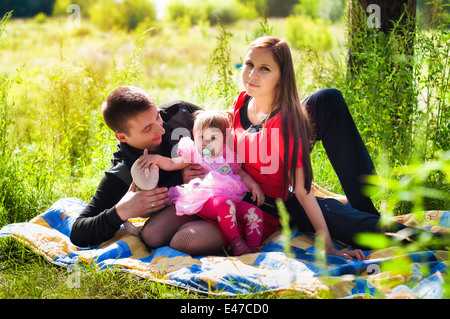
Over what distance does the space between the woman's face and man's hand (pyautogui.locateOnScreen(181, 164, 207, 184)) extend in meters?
0.54

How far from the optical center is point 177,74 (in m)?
13.2

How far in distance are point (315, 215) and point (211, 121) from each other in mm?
785

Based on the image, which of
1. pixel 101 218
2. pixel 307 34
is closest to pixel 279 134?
pixel 101 218

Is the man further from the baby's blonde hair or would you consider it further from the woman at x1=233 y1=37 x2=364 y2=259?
the woman at x1=233 y1=37 x2=364 y2=259

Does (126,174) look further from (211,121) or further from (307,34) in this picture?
(307,34)

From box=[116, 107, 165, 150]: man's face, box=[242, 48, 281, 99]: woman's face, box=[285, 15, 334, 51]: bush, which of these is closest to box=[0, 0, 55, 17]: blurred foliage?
box=[285, 15, 334, 51]: bush

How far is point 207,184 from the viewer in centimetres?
251

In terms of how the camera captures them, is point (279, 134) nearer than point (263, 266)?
No

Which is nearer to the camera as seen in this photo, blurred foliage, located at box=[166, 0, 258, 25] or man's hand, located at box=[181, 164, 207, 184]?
man's hand, located at box=[181, 164, 207, 184]

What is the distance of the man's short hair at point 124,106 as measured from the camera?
2.52 m

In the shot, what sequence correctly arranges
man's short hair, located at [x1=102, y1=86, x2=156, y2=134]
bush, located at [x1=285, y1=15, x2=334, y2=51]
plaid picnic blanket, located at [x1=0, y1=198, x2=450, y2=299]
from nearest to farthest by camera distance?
plaid picnic blanket, located at [x1=0, y1=198, x2=450, y2=299] → man's short hair, located at [x1=102, y1=86, x2=156, y2=134] → bush, located at [x1=285, y1=15, x2=334, y2=51]

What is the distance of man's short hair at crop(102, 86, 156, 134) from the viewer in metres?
2.52
